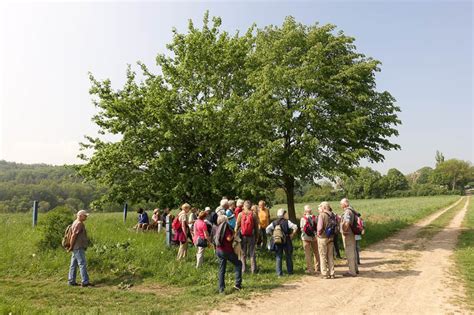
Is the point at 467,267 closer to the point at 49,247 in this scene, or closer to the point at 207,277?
the point at 207,277

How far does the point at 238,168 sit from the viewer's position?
15688mm

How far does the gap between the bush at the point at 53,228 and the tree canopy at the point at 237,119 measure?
2922 mm

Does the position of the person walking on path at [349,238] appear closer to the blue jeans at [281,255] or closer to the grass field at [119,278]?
the grass field at [119,278]

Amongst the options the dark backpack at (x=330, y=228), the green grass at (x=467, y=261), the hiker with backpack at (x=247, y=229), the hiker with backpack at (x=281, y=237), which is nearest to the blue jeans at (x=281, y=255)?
the hiker with backpack at (x=281, y=237)

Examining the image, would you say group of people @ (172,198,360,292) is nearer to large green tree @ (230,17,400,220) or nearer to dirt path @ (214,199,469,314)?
dirt path @ (214,199,469,314)

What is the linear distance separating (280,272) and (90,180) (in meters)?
10.6

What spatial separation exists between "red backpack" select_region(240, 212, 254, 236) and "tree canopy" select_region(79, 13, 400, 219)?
4.27m

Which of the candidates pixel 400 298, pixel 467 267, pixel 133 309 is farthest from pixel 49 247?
pixel 467 267

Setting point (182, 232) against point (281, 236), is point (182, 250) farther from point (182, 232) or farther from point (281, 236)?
point (281, 236)

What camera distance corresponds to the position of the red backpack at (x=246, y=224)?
10555 mm

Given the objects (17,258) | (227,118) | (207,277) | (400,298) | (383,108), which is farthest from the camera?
(383,108)

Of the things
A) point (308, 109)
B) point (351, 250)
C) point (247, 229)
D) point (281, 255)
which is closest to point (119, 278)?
point (247, 229)

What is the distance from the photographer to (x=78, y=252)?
10141 millimetres

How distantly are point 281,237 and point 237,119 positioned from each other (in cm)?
709
